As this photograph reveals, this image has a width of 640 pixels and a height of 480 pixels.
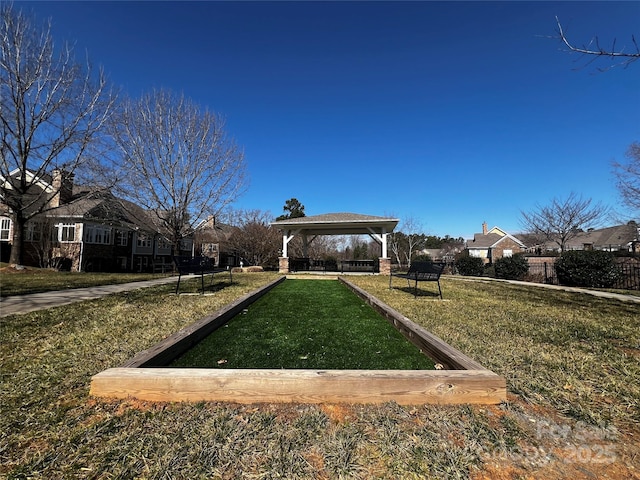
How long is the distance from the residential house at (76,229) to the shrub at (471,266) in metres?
18.2

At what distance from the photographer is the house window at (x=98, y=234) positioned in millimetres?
19891

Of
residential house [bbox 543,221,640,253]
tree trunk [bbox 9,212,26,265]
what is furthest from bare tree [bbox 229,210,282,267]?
residential house [bbox 543,221,640,253]

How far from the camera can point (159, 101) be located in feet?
48.2

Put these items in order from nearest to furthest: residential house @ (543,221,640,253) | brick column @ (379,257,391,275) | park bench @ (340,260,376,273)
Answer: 1. brick column @ (379,257,391,275)
2. park bench @ (340,260,376,273)
3. residential house @ (543,221,640,253)

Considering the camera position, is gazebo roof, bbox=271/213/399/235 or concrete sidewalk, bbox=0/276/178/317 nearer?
concrete sidewalk, bbox=0/276/178/317

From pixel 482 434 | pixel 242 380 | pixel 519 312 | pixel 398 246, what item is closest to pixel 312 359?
pixel 242 380

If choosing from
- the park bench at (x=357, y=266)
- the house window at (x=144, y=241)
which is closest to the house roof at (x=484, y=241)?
the park bench at (x=357, y=266)

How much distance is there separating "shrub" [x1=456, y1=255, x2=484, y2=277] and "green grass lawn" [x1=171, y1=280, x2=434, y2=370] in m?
16.1

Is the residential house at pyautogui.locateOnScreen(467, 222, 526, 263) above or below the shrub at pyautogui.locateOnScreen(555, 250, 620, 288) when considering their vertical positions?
above

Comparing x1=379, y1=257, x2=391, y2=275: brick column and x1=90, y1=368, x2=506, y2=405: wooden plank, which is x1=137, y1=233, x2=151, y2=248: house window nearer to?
x1=379, y1=257, x2=391, y2=275: brick column

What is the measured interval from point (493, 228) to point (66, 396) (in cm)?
6356

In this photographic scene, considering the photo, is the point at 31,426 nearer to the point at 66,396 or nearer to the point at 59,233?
the point at 66,396

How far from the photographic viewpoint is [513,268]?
→ 15.4m

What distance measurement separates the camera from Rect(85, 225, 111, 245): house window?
19891 mm
